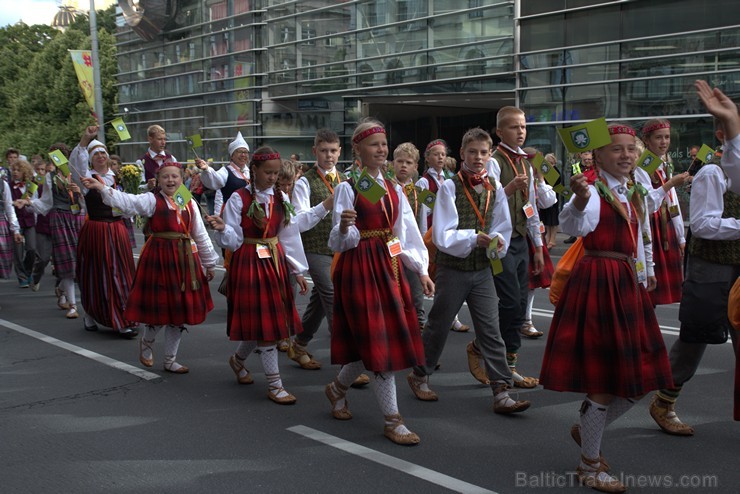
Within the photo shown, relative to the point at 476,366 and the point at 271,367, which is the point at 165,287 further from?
the point at 476,366

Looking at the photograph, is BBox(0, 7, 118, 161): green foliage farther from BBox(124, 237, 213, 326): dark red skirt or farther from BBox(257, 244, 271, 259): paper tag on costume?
BBox(257, 244, 271, 259): paper tag on costume

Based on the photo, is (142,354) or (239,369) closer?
(239,369)

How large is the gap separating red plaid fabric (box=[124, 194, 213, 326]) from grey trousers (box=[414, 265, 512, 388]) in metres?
2.33

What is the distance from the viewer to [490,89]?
2323 centimetres

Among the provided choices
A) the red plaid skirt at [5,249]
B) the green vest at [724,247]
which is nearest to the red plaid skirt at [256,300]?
the green vest at [724,247]

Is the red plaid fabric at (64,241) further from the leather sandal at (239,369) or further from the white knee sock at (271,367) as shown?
the white knee sock at (271,367)

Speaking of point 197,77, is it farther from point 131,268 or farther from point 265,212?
point 265,212

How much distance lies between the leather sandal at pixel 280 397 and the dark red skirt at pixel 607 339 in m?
2.21

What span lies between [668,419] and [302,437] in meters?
2.34

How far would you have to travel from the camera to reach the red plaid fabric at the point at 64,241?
9.69 m

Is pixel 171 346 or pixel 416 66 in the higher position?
pixel 416 66

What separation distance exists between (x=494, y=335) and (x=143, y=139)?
36.8 m

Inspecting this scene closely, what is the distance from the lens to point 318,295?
7.02 metres

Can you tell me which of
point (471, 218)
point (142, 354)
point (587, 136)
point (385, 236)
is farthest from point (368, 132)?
point (142, 354)
